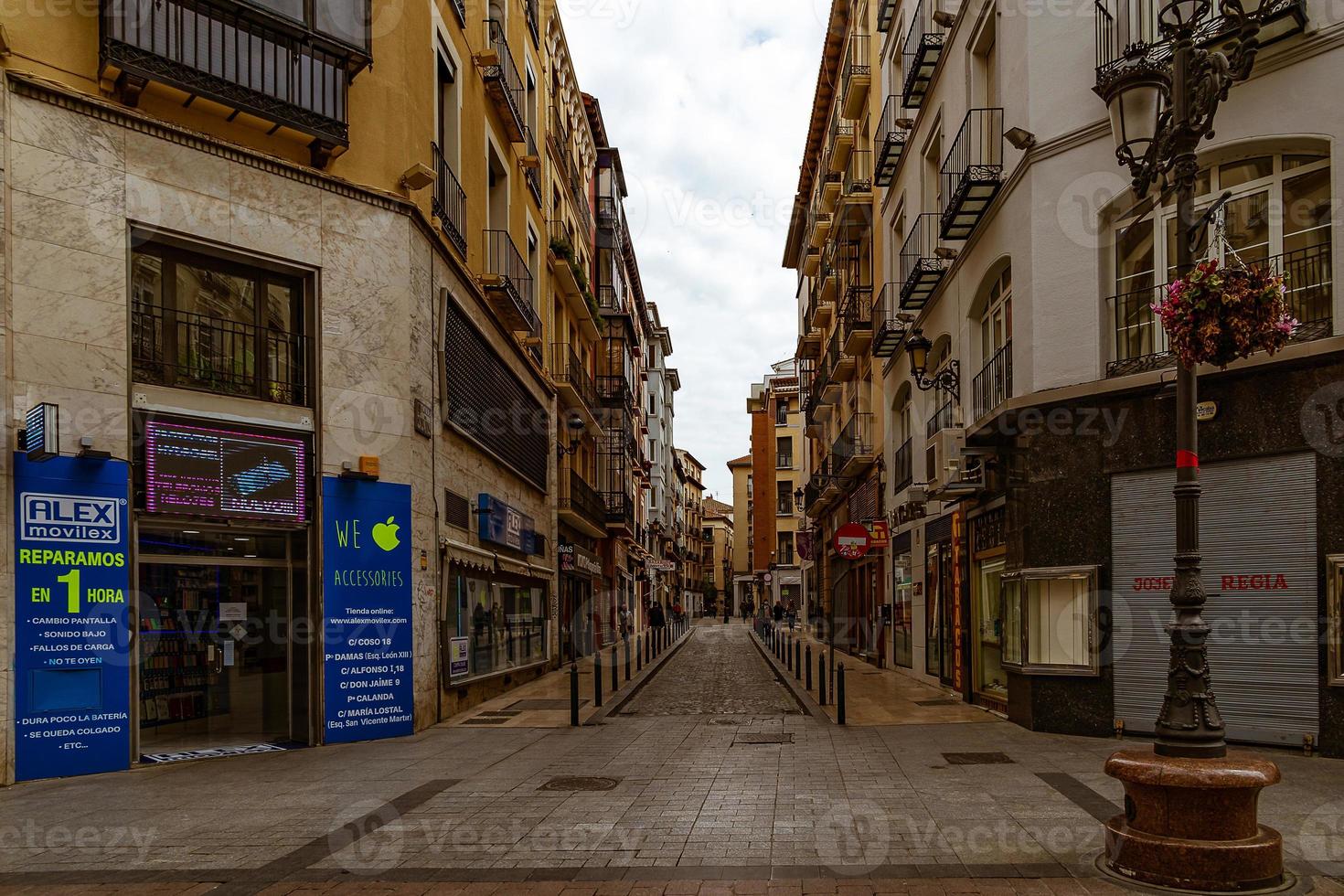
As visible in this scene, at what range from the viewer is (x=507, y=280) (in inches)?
766

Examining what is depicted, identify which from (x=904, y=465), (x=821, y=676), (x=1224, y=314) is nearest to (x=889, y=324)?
(x=904, y=465)

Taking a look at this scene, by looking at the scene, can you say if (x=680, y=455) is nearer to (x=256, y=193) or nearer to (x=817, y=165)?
(x=817, y=165)

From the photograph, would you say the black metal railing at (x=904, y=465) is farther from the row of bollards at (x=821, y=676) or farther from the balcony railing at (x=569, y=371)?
the balcony railing at (x=569, y=371)

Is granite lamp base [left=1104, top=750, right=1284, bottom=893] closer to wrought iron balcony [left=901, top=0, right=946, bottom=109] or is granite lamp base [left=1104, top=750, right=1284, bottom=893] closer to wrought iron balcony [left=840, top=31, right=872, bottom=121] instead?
wrought iron balcony [left=901, top=0, right=946, bottom=109]

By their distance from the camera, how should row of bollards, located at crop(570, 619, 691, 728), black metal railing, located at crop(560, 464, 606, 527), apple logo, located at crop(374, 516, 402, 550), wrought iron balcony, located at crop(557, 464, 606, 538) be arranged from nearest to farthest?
apple logo, located at crop(374, 516, 402, 550) < row of bollards, located at crop(570, 619, 691, 728) < wrought iron balcony, located at crop(557, 464, 606, 538) < black metal railing, located at crop(560, 464, 606, 527)

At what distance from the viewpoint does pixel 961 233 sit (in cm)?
1673

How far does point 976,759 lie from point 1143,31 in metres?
8.11

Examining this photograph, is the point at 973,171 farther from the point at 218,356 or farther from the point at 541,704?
the point at 541,704

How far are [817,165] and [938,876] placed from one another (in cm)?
3700

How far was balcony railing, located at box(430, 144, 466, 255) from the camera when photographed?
16203 millimetres

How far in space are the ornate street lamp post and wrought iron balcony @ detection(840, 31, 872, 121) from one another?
21343mm

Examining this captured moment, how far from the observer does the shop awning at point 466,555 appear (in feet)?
51.9

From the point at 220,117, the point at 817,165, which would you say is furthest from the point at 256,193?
the point at 817,165

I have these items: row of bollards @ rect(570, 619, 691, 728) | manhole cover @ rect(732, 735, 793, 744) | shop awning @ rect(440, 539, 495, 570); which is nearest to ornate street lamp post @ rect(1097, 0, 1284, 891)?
manhole cover @ rect(732, 735, 793, 744)
